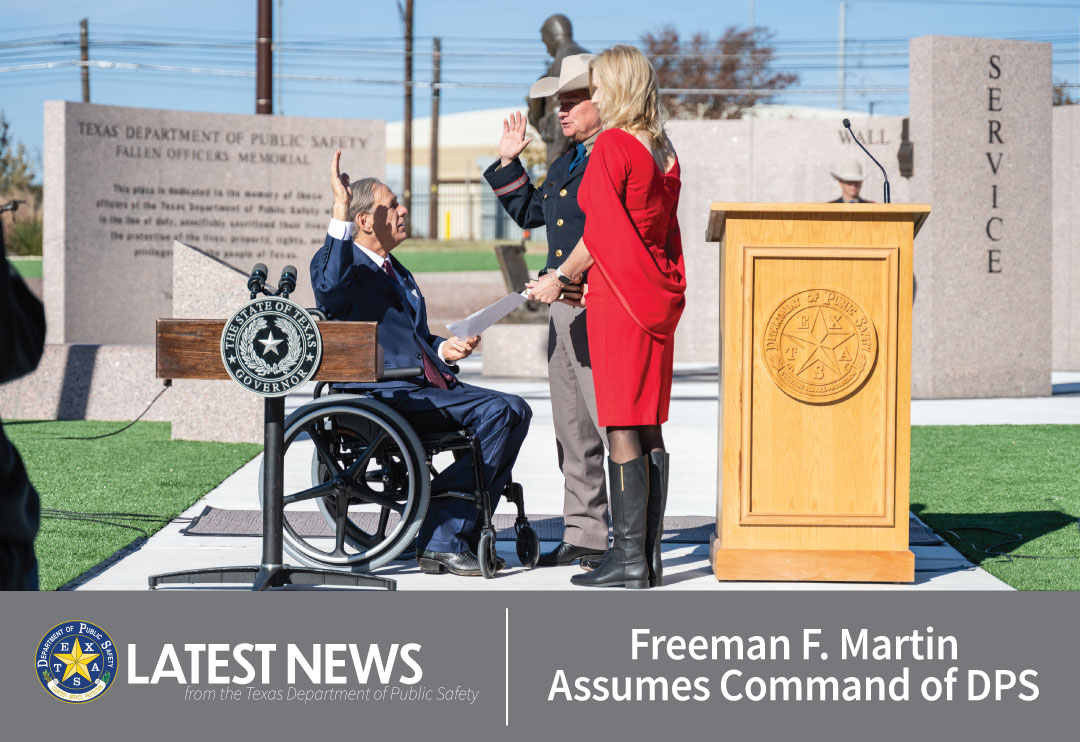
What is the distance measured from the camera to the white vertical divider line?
9.18 feet

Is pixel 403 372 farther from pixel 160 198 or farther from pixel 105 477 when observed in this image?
pixel 160 198

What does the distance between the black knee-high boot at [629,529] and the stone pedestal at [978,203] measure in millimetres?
8716

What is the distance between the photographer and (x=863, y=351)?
439cm

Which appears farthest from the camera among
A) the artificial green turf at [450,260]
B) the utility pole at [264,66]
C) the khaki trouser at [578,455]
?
the artificial green turf at [450,260]

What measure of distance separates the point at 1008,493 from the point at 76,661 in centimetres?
528

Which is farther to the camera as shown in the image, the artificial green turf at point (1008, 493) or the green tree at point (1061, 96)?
the green tree at point (1061, 96)

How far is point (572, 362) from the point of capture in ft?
16.1

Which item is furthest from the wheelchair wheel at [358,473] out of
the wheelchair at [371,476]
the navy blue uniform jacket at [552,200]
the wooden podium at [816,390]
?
the wooden podium at [816,390]

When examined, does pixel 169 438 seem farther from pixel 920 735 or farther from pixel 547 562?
pixel 920 735

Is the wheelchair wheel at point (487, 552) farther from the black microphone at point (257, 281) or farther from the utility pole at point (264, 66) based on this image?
the utility pole at point (264, 66)

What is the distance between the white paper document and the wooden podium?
0.75m

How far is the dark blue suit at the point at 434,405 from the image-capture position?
15.5 feet

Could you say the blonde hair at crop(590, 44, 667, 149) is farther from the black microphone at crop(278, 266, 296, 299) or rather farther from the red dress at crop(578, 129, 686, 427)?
the black microphone at crop(278, 266, 296, 299)

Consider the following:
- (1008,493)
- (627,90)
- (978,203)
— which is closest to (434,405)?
(627,90)
